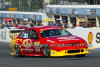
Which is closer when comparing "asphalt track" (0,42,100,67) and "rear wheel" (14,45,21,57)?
"asphalt track" (0,42,100,67)

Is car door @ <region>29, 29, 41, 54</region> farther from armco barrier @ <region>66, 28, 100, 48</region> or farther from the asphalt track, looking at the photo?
armco barrier @ <region>66, 28, 100, 48</region>

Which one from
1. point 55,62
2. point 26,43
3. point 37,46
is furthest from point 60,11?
point 55,62

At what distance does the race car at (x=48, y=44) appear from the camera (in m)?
13.4

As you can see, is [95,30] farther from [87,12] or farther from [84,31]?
[87,12]

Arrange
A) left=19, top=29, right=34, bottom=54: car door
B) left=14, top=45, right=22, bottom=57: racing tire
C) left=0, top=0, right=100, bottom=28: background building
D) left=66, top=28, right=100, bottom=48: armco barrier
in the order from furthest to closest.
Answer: left=0, top=0, right=100, bottom=28: background building → left=66, top=28, right=100, bottom=48: armco barrier → left=14, top=45, right=22, bottom=57: racing tire → left=19, top=29, right=34, bottom=54: car door

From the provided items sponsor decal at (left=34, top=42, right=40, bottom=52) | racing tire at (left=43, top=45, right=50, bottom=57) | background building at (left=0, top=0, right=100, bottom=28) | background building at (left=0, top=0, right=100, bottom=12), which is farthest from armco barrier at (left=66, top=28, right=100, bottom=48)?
background building at (left=0, top=0, right=100, bottom=12)

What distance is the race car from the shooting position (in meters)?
13.4

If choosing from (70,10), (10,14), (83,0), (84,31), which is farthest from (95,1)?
(84,31)

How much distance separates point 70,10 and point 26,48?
1509 inches

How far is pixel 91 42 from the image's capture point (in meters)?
22.6

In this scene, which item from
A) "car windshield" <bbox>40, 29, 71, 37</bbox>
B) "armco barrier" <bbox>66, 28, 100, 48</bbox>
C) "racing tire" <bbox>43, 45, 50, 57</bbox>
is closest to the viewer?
"racing tire" <bbox>43, 45, 50, 57</bbox>

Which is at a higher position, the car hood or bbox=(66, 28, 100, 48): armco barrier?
the car hood

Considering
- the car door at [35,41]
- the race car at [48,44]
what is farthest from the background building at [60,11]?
the car door at [35,41]

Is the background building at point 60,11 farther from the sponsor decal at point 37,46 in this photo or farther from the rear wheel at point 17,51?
the sponsor decal at point 37,46
